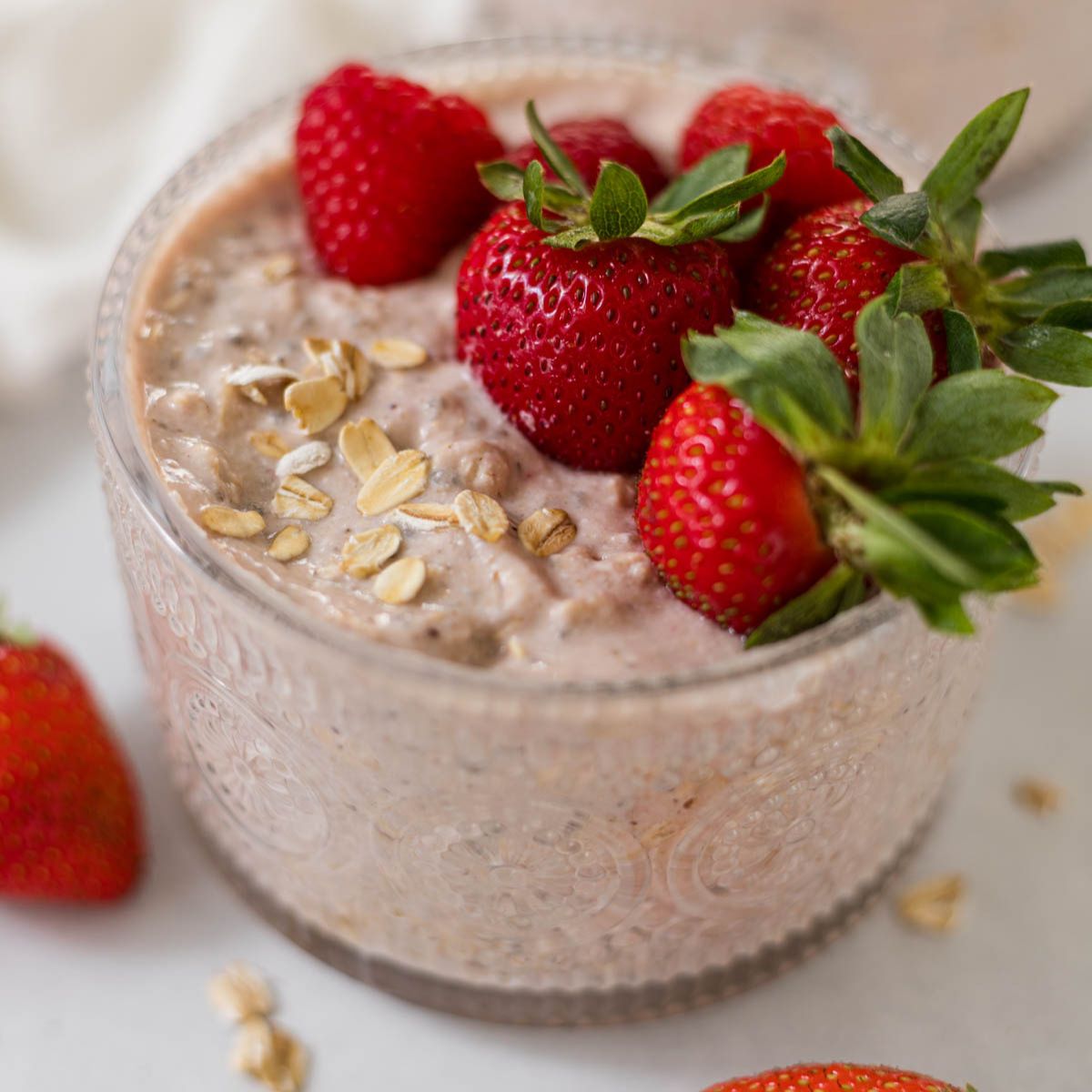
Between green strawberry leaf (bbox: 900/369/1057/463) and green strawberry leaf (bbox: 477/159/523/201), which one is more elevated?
green strawberry leaf (bbox: 900/369/1057/463)

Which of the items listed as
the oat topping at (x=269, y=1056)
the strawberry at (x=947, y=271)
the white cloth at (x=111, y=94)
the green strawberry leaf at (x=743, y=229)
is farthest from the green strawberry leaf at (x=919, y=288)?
the white cloth at (x=111, y=94)

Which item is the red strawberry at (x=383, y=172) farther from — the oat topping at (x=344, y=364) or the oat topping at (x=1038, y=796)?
the oat topping at (x=1038, y=796)

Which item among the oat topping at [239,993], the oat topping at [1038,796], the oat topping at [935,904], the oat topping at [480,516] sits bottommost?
the oat topping at [239,993]

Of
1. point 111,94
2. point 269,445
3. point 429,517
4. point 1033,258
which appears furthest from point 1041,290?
point 111,94

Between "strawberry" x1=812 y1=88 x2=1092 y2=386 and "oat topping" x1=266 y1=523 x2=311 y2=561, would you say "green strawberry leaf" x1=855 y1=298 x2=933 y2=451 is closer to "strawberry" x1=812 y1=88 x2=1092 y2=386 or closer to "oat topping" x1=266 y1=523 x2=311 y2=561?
"strawberry" x1=812 y1=88 x2=1092 y2=386

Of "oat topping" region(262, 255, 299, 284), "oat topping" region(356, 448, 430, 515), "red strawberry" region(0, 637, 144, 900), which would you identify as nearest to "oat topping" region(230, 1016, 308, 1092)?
"red strawberry" region(0, 637, 144, 900)

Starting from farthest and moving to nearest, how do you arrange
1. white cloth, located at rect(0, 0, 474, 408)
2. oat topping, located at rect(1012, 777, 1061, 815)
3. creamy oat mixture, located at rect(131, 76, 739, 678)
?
white cloth, located at rect(0, 0, 474, 408)
oat topping, located at rect(1012, 777, 1061, 815)
creamy oat mixture, located at rect(131, 76, 739, 678)

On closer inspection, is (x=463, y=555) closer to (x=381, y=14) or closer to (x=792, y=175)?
(x=792, y=175)
